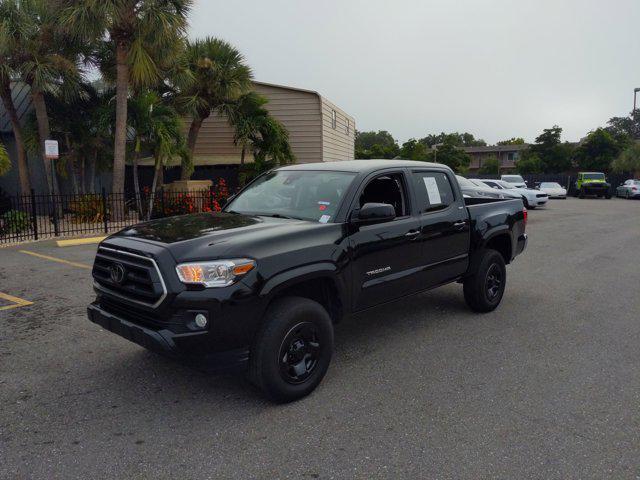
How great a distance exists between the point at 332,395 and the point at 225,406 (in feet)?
2.63

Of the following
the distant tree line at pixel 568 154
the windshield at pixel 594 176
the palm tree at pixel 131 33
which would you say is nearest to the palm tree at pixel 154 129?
the palm tree at pixel 131 33

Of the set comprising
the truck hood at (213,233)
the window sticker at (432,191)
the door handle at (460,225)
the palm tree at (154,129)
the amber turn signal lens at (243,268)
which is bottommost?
the amber turn signal lens at (243,268)

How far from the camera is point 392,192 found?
502 cm

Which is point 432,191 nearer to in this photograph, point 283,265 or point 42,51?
point 283,265

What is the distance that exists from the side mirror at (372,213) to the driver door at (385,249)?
73 mm

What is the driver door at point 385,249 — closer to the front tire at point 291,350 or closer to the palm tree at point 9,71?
the front tire at point 291,350

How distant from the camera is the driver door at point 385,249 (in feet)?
14.2

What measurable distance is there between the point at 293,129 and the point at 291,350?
18549 mm

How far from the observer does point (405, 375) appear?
4320 mm

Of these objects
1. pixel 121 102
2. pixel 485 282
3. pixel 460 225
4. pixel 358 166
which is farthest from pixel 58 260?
pixel 485 282

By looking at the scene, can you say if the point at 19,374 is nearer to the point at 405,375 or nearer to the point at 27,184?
the point at 405,375

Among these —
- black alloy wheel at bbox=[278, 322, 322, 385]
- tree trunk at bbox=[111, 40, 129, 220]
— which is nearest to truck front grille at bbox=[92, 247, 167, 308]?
black alloy wheel at bbox=[278, 322, 322, 385]

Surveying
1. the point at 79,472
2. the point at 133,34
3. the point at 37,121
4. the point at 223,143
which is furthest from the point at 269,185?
the point at 223,143

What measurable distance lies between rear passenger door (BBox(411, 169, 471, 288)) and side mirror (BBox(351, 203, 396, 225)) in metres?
0.82
